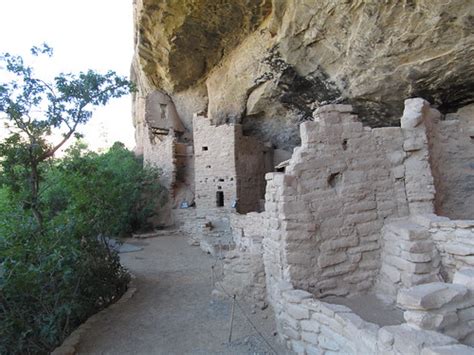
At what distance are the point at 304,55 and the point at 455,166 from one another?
4041 mm

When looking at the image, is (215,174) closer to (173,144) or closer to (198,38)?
(173,144)

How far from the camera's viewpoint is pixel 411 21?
505 centimetres

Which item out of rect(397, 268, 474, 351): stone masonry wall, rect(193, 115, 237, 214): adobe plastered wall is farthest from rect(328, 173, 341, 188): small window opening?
rect(193, 115, 237, 214): adobe plastered wall

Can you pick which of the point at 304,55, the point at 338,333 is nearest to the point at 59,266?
the point at 338,333

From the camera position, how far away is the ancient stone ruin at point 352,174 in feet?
9.34

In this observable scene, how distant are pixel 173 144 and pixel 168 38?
13.6 ft

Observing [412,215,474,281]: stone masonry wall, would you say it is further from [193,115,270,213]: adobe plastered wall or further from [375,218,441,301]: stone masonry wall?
[193,115,270,213]: adobe plastered wall

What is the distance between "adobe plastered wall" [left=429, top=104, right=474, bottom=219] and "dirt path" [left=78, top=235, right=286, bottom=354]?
9.07 feet

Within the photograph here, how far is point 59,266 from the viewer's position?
3.92 metres

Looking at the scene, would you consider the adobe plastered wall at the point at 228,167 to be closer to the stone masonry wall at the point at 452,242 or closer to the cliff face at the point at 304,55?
the cliff face at the point at 304,55

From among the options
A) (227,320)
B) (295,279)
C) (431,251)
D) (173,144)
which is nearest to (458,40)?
(431,251)

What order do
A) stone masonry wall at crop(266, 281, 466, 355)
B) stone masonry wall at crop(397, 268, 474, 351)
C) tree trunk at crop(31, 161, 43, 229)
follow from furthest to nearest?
tree trunk at crop(31, 161, 43, 229), stone masonry wall at crop(397, 268, 474, 351), stone masonry wall at crop(266, 281, 466, 355)

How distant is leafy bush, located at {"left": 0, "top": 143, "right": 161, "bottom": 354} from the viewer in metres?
3.69

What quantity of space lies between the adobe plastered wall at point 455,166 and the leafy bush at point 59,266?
4875mm
